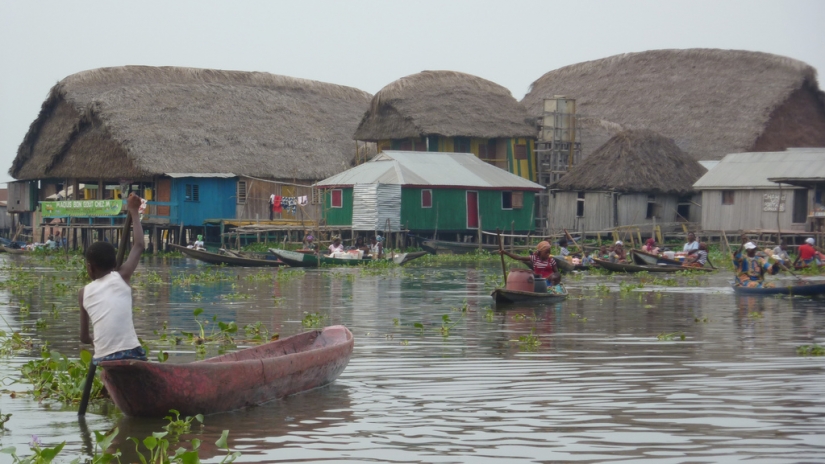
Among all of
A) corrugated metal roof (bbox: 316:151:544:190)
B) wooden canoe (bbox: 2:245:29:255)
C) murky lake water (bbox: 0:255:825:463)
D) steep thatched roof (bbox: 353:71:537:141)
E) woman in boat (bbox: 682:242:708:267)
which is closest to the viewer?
murky lake water (bbox: 0:255:825:463)

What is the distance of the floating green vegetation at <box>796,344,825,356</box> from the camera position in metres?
13.6

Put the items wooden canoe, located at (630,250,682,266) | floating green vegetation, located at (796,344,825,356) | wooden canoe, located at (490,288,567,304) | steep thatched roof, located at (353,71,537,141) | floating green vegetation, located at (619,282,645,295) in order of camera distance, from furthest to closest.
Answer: steep thatched roof, located at (353,71,537,141)
wooden canoe, located at (630,250,682,266)
floating green vegetation, located at (619,282,645,295)
wooden canoe, located at (490,288,567,304)
floating green vegetation, located at (796,344,825,356)

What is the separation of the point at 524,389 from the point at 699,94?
162ft

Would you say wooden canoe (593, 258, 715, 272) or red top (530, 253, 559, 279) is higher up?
red top (530, 253, 559, 279)

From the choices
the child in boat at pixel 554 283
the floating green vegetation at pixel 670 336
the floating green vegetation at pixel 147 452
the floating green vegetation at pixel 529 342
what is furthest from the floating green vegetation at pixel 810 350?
the floating green vegetation at pixel 147 452

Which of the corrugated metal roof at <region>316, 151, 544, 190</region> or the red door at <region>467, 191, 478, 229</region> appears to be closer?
the corrugated metal roof at <region>316, 151, 544, 190</region>

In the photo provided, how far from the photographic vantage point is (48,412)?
10289 mm

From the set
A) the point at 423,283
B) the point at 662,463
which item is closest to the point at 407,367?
the point at 662,463

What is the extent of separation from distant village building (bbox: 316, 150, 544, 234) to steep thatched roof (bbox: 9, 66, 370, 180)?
13.5 feet

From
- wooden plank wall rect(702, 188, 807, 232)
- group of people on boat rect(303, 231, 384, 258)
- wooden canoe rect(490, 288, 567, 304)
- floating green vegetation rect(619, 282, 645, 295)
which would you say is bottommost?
floating green vegetation rect(619, 282, 645, 295)

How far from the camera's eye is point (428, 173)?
45.6 meters

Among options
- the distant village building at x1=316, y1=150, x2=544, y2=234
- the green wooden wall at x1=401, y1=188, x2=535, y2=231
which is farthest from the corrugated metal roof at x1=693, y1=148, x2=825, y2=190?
the distant village building at x1=316, y1=150, x2=544, y2=234

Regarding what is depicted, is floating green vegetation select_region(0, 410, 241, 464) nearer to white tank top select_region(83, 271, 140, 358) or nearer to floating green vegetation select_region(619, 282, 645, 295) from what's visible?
white tank top select_region(83, 271, 140, 358)

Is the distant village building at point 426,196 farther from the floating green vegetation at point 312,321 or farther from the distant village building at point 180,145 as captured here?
the floating green vegetation at point 312,321
